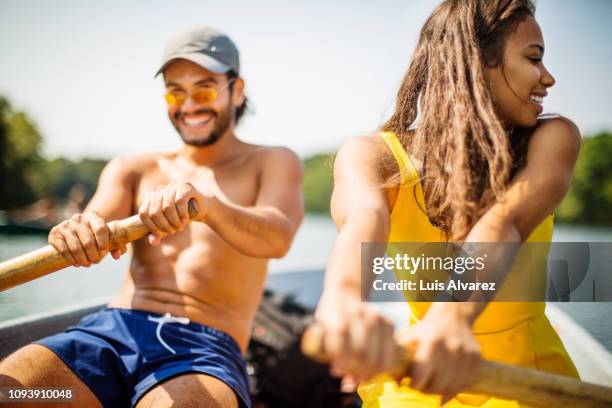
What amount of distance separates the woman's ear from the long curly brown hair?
4.50 ft

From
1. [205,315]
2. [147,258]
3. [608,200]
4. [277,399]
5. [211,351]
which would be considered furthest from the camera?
[608,200]

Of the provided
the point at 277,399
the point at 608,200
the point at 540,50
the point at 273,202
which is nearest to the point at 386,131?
Result: the point at 540,50

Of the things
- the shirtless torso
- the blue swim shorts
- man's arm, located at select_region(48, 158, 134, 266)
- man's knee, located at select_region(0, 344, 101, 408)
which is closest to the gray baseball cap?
the shirtless torso

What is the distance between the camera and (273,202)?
2123 mm

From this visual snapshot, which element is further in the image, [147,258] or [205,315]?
[147,258]

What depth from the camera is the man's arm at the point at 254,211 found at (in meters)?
1.50

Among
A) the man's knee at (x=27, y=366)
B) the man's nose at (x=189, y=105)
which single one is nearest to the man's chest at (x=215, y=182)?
the man's nose at (x=189, y=105)

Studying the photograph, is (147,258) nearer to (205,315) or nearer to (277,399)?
(205,315)

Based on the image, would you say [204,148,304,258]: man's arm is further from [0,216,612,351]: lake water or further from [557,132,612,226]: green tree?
[557,132,612,226]: green tree

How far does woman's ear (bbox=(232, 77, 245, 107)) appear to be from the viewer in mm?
2561

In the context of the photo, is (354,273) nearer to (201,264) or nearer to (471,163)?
(471,163)

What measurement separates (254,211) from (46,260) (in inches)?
28.5

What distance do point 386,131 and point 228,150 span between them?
1.24 m

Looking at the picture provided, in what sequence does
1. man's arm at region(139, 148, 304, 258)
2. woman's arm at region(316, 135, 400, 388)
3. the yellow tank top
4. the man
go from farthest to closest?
the man → man's arm at region(139, 148, 304, 258) → the yellow tank top → woman's arm at region(316, 135, 400, 388)
